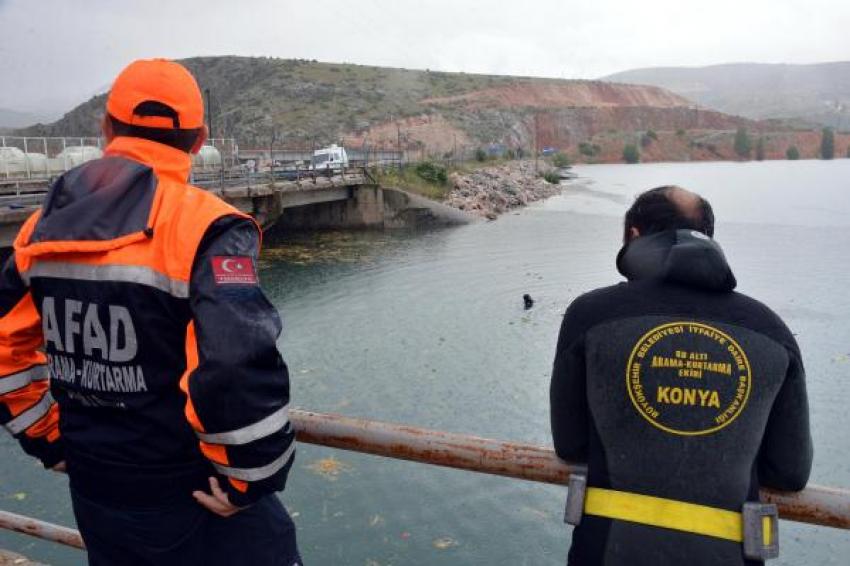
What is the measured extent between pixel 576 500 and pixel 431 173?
142 feet

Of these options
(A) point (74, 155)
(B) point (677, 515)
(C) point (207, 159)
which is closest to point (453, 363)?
(B) point (677, 515)

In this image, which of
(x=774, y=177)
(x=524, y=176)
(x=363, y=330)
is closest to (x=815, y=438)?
(x=363, y=330)

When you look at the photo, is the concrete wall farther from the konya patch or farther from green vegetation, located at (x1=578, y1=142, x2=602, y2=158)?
green vegetation, located at (x1=578, y1=142, x2=602, y2=158)

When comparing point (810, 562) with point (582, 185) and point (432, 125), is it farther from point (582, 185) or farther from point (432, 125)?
point (432, 125)

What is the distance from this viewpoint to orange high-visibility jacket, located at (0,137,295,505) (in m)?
1.76

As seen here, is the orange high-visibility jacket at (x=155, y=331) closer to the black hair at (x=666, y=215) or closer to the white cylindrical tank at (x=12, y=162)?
the black hair at (x=666, y=215)

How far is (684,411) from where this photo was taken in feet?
6.41

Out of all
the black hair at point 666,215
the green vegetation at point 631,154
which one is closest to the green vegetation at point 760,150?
the green vegetation at point 631,154

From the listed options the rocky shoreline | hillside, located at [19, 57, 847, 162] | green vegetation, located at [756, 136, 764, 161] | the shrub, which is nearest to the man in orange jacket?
the rocky shoreline

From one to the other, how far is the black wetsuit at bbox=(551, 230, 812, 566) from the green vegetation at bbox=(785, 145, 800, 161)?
135 metres

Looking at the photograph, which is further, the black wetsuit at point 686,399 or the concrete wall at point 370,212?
the concrete wall at point 370,212

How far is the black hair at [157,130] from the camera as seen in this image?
194 cm

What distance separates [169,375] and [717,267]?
1.55m

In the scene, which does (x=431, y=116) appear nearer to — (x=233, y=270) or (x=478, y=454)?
(x=478, y=454)
